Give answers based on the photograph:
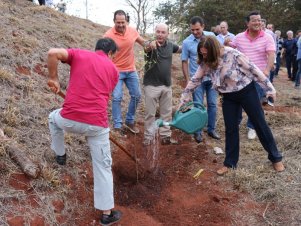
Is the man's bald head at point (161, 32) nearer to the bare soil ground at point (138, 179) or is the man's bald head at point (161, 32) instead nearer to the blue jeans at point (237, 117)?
the blue jeans at point (237, 117)

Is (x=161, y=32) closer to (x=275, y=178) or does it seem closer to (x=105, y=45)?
(x=105, y=45)

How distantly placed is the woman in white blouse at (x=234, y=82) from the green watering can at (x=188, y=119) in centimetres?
14

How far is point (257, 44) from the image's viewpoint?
205 inches

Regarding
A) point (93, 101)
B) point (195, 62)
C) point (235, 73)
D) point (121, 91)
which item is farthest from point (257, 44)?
point (93, 101)

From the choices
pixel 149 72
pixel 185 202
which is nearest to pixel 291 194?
pixel 185 202

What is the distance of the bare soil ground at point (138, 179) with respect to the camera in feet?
11.6

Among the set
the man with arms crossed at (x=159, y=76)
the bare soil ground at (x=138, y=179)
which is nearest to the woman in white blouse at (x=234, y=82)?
the bare soil ground at (x=138, y=179)

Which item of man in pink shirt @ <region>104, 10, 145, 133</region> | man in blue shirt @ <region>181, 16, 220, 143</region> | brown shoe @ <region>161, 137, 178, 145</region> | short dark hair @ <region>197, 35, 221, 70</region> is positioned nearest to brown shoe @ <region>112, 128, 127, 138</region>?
man in pink shirt @ <region>104, 10, 145, 133</region>

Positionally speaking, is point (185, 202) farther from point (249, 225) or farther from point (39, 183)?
point (39, 183)

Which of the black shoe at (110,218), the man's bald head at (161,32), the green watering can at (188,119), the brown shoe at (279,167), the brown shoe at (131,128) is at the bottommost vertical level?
the black shoe at (110,218)

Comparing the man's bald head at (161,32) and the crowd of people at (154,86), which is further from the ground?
the man's bald head at (161,32)

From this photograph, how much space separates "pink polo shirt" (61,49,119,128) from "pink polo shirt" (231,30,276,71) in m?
2.71

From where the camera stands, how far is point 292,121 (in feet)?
22.1

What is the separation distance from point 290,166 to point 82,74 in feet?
9.92
